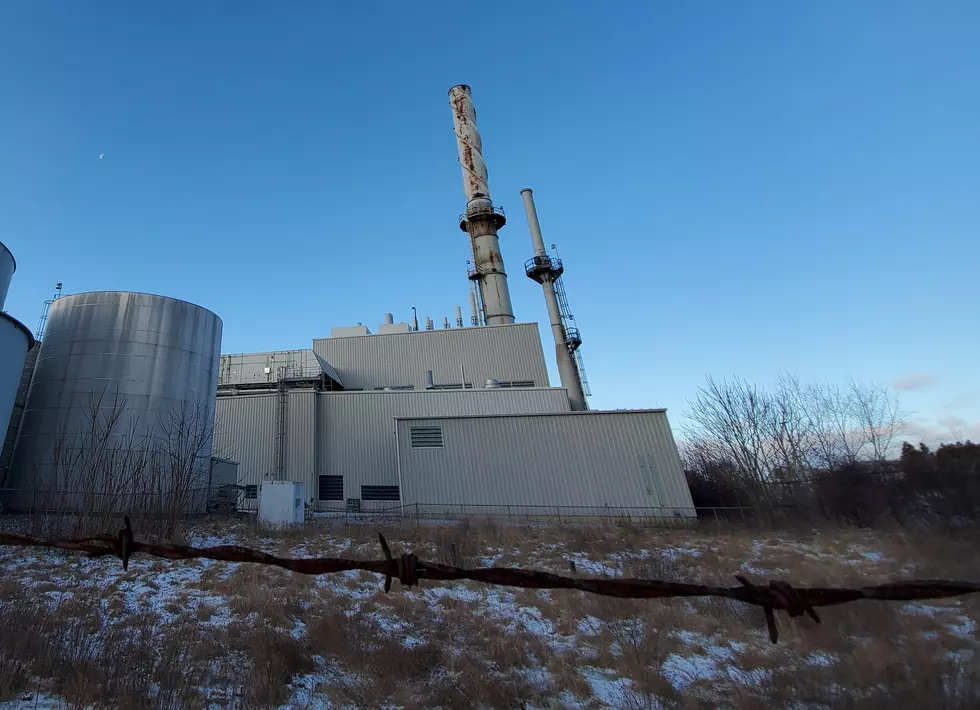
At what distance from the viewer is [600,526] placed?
19.4 meters

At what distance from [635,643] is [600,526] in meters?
14.1

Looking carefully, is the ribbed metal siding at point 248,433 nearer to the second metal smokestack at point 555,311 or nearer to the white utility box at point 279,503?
the white utility box at point 279,503

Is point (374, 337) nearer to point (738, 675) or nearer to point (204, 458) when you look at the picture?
point (204, 458)

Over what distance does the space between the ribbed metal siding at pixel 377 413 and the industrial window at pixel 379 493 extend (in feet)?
0.99

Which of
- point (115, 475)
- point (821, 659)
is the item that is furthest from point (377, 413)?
point (821, 659)

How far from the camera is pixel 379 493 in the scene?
84.5ft

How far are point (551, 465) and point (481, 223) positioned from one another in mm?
24538

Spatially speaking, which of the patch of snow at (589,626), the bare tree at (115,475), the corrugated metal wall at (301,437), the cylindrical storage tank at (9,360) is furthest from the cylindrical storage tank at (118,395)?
the patch of snow at (589,626)

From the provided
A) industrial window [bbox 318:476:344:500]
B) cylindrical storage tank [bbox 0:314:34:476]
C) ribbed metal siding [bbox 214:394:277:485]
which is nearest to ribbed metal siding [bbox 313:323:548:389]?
ribbed metal siding [bbox 214:394:277:485]

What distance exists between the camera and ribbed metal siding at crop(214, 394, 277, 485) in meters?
26.7

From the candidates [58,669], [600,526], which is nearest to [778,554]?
[600,526]

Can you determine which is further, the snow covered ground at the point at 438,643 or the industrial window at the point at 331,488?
the industrial window at the point at 331,488

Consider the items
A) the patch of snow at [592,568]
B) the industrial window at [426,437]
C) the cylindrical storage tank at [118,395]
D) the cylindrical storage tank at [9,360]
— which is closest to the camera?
the patch of snow at [592,568]

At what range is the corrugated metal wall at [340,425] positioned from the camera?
26.5 m
